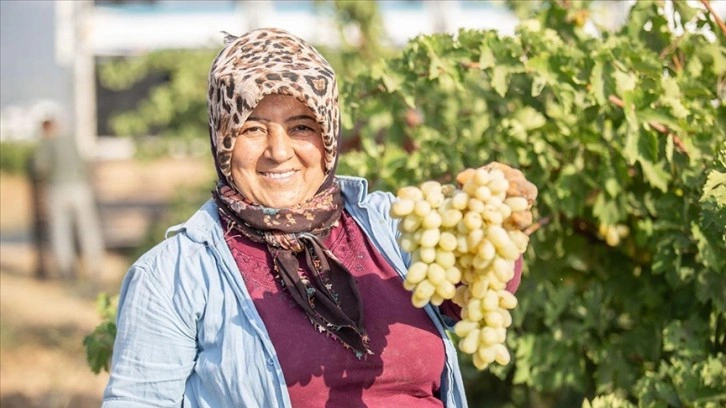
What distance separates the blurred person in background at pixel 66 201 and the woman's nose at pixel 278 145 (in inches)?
301

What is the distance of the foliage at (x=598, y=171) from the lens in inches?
118

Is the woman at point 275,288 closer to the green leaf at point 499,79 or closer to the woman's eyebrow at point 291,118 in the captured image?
the woman's eyebrow at point 291,118

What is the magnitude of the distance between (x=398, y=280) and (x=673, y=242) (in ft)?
3.61

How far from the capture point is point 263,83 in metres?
2.18

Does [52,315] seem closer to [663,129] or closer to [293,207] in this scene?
[663,129]

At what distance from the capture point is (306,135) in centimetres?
229

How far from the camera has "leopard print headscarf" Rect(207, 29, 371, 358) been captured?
86.1 inches

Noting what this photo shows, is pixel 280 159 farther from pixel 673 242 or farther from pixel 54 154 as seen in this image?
pixel 54 154

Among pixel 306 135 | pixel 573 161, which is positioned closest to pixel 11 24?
pixel 573 161

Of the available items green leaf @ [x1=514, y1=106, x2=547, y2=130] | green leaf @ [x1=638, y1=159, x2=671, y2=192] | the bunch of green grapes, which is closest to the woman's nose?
the bunch of green grapes

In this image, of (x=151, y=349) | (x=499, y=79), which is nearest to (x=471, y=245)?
(x=151, y=349)

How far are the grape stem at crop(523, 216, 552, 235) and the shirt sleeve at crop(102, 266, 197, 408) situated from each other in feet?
4.32

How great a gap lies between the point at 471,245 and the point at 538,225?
4.69 feet

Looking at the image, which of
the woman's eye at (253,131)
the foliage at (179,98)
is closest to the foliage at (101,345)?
the woman's eye at (253,131)
